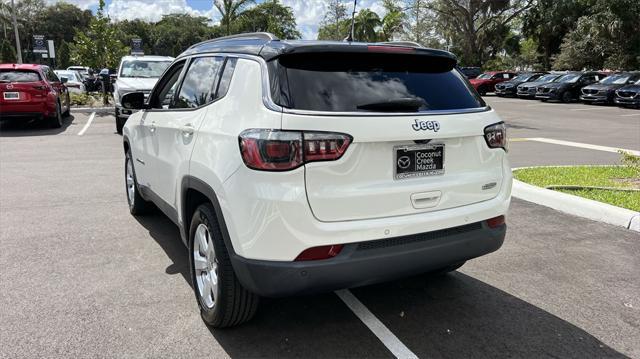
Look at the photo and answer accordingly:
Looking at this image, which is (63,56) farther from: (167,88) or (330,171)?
(330,171)

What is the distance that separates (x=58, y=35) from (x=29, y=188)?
82755mm

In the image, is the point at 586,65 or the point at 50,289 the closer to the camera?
the point at 50,289

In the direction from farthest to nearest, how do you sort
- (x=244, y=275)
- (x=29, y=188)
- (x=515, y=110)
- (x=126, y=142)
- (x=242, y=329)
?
(x=515, y=110) → (x=29, y=188) → (x=126, y=142) → (x=242, y=329) → (x=244, y=275)

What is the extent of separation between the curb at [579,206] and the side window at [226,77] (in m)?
Answer: 4.50

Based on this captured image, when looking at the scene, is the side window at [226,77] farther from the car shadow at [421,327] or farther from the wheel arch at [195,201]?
the car shadow at [421,327]

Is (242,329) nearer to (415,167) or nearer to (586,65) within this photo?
(415,167)

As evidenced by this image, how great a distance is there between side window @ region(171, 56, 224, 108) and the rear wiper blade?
110cm

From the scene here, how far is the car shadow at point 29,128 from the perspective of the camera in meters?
13.4

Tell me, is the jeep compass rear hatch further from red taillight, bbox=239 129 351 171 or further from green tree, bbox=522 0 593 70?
green tree, bbox=522 0 593 70

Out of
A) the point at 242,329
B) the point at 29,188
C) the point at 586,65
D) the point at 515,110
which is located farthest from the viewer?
the point at 586,65

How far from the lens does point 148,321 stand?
11.6 ft

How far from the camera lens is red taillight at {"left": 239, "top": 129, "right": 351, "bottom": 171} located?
2.76 m

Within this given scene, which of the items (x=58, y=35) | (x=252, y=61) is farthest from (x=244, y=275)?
(x=58, y=35)

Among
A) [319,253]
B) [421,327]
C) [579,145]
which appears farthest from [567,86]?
[319,253]
